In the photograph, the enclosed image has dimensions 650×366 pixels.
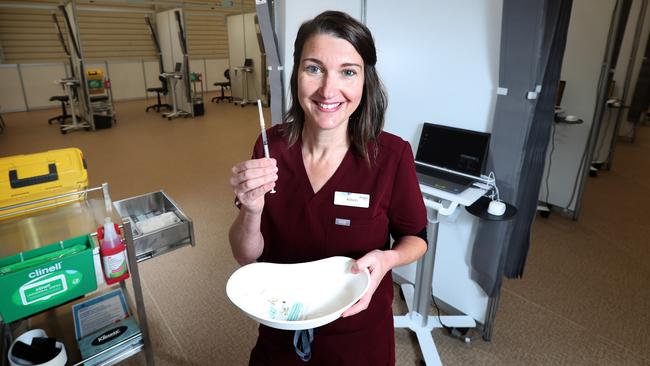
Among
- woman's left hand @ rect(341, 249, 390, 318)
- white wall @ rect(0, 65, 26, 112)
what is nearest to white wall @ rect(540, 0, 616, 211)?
woman's left hand @ rect(341, 249, 390, 318)

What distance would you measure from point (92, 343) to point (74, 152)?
858 mm

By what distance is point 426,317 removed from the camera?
221 centimetres

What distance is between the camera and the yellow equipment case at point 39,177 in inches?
57.5

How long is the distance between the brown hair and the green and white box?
90cm

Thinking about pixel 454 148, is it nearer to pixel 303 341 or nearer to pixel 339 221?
pixel 339 221

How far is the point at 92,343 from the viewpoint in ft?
5.64

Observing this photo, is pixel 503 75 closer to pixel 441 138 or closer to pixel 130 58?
pixel 441 138

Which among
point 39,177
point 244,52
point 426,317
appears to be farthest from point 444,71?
point 244,52

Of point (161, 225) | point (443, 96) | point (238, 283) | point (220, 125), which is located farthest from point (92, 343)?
point (220, 125)

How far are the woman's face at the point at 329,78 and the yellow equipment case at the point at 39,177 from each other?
118 centimetres

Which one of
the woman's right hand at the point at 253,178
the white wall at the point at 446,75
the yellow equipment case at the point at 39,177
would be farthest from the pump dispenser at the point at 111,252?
the white wall at the point at 446,75

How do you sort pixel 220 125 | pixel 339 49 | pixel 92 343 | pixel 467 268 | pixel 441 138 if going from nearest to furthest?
pixel 339 49 < pixel 92 343 < pixel 441 138 < pixel 467 268 < pixel 220 125

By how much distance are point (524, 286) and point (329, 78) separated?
246 centimetres

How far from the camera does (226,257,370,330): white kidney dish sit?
3.15 ft
